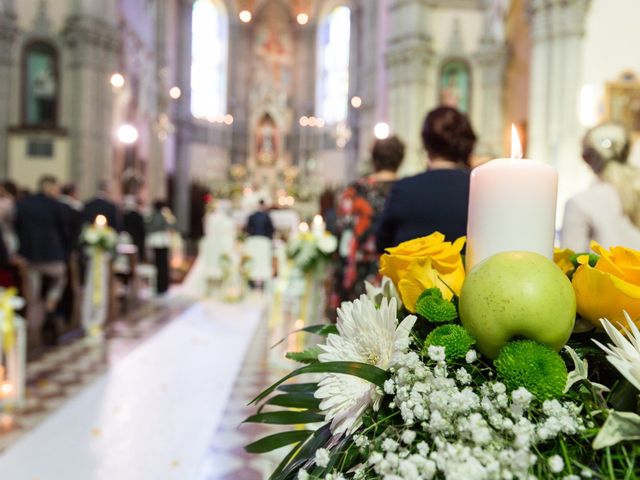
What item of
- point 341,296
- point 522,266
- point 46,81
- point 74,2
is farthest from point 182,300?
point 522,266

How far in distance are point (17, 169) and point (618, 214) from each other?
13.0 metres

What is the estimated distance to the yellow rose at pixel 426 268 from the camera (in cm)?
80

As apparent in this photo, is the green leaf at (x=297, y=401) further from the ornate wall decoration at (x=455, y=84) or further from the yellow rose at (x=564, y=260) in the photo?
the ornate wall decoration at (x=455, y=84)

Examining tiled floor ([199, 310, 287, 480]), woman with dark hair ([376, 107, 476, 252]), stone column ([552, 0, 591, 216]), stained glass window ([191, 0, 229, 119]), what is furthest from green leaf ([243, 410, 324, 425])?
stained glass window ([191, 0, 229, 119])

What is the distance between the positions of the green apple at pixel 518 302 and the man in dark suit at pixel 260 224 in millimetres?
11311

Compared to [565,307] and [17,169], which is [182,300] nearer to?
[17,169]

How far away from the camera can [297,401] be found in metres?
0.89

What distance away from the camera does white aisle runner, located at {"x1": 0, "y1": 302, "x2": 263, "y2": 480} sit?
11.7 ft

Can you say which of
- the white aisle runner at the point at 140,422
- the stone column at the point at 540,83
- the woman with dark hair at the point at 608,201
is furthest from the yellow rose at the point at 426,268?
the stone column at the point at 540,83

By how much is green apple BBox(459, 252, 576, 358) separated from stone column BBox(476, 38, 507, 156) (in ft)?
44.7

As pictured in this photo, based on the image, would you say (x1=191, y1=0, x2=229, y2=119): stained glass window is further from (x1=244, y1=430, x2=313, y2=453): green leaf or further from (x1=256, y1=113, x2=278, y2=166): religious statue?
(x1=244, y1=430, x2=313, y2=453): green leaf

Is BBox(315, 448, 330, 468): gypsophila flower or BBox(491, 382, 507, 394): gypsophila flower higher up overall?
BBox(491, 382, 507, 394): gypsophila flower

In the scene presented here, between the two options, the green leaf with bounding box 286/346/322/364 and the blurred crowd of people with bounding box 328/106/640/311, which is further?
the blurred crowd of people with bounding box 328/106/640/311

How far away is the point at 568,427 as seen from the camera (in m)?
0.59
